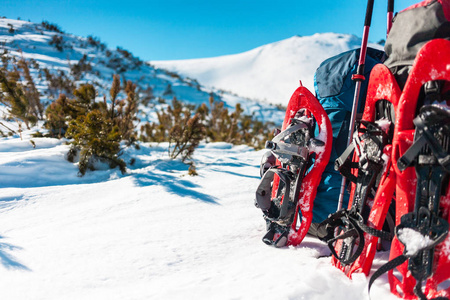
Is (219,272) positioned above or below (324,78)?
below

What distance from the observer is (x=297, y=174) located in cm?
159

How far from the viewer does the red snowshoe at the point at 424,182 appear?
950 mm

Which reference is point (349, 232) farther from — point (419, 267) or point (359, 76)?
point (359, 76)

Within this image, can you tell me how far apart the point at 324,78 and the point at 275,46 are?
130ft

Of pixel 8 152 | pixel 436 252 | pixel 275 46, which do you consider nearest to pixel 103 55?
pixel 8 152

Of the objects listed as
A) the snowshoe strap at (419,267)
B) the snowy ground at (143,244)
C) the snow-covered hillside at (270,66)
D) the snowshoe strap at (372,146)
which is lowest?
the snowy ground at (143,244)

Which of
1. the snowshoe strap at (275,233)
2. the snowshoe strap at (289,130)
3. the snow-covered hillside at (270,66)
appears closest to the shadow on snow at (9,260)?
the snowshoe strap at (275,233)

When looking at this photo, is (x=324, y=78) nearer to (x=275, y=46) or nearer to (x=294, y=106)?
(x=294, y=106)

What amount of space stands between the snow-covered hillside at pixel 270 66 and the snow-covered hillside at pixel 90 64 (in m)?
9.99

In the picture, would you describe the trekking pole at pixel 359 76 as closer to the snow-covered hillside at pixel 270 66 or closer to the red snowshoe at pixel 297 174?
the red snowshoe at pixel 297 174

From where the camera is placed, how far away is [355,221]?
4.06 feet

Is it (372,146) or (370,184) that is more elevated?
(372,146)

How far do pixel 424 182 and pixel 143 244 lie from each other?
142 cm

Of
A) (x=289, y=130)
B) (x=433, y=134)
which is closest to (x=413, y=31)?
(x=433, y=134)
